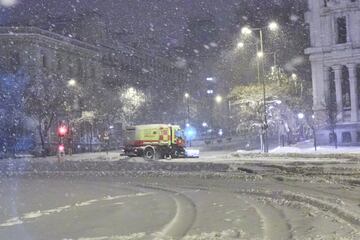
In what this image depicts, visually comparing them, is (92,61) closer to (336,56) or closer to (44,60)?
(44,60)

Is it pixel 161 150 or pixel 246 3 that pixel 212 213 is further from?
pixel 246 3

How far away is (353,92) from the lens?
186ft

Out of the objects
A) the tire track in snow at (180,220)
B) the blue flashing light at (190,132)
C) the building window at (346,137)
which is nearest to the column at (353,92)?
the building window at (346,137)

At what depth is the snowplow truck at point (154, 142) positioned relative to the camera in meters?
43.3

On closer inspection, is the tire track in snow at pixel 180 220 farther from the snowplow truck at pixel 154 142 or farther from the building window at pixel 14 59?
the building window at pixel 14 59

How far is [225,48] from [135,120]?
20.9m

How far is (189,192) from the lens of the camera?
62.3ft

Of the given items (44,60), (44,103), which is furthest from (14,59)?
(44,103)

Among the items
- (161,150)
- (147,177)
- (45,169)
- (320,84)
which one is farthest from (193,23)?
(147,177)

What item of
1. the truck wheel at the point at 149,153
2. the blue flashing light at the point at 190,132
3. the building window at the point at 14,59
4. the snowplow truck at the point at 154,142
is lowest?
the truck wheel at the point at 149,153

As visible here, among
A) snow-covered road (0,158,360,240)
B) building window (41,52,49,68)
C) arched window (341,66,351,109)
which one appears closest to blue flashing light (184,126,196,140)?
building window (41,52,49,68)

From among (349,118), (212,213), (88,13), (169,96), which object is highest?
(88,13)

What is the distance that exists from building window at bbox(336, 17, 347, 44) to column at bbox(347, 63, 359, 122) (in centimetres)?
269

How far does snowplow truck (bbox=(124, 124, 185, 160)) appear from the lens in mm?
43281
